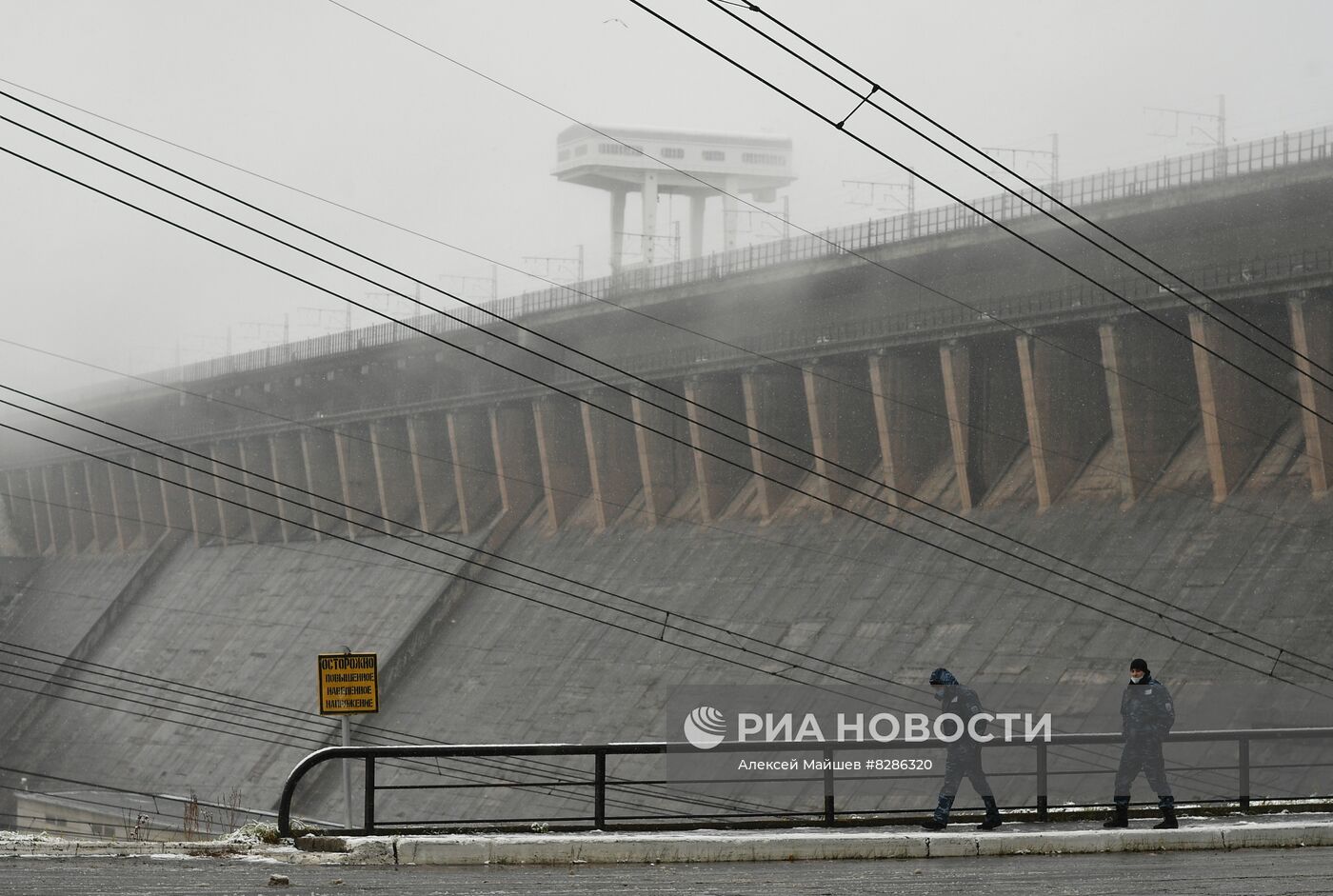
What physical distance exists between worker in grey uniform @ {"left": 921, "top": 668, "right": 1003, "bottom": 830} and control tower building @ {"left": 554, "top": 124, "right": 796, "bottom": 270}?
77785 millimetres

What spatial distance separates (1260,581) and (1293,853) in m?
19.8

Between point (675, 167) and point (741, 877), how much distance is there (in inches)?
3400

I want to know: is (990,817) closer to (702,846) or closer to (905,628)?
(702,846)

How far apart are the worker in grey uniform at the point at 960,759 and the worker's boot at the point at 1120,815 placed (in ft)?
3.46

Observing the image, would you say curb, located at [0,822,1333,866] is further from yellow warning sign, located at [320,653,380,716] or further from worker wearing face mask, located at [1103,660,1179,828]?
yellow warning sign, located at [320,653,380,716]

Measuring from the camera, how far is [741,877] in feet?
40.0

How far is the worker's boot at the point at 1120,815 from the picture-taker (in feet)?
48.7

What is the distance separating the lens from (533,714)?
45.8 meters

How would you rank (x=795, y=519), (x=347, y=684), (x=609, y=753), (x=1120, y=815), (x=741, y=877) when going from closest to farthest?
(x=741, y=877), (x=609, y=753), (x=1120, y=815), (x=347, y=684), (x=795, y=519)

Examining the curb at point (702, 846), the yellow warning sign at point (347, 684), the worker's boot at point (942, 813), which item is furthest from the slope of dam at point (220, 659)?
the worker's boot at point (942, 813)

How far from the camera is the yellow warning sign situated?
20.1m

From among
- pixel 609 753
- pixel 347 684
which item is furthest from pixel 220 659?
pixel 609 753
